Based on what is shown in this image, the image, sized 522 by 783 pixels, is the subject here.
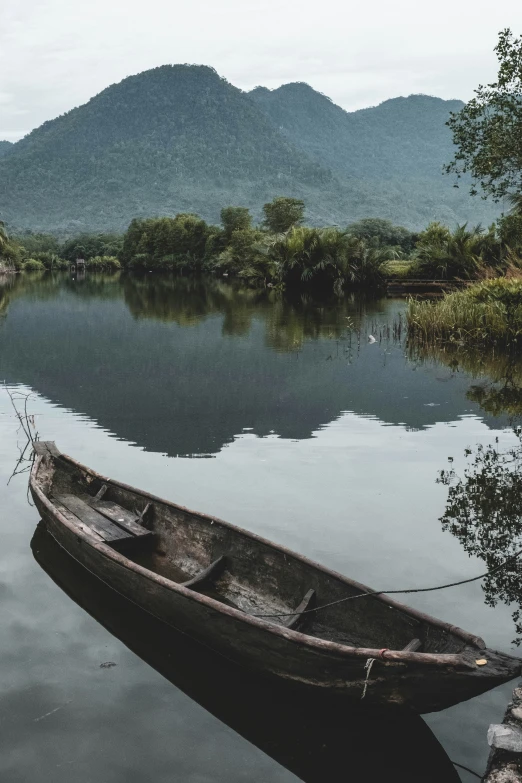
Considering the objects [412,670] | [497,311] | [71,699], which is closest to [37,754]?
[71,699]

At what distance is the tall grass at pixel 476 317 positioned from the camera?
21969 millimetres

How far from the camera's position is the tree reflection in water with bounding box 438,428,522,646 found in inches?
301

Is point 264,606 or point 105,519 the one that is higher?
point 105,519

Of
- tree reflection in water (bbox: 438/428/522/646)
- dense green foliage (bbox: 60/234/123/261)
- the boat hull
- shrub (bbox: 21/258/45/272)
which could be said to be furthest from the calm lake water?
dense green foliage (bbox: 60/234/123/261)

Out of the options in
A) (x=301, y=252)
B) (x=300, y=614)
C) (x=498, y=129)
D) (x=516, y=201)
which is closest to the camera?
(x=300, y=614)

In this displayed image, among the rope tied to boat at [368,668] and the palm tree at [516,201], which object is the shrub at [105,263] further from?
the rope tied to boat at [368,668]

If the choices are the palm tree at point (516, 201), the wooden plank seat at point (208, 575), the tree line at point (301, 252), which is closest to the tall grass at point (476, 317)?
the palm tree at point (516, 201)

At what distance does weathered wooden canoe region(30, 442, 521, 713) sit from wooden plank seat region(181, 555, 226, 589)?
0.04 ft

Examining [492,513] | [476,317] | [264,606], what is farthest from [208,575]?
[476,317]

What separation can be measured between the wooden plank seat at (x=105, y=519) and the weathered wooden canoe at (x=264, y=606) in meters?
0.01

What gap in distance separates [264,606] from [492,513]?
400 cm

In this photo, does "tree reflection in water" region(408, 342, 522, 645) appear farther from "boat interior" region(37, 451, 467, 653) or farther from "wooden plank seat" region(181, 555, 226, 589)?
"wooden plank seat" region(181, 555, 226, 589)

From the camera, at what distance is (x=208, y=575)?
23.8 ft

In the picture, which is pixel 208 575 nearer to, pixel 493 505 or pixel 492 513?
pixel 492 513
